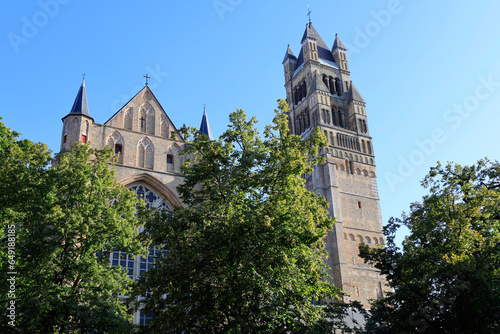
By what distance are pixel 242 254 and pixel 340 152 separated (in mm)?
40185

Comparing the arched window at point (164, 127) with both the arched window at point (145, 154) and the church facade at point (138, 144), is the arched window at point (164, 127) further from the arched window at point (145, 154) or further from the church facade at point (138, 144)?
the arched window at point (145, 154)

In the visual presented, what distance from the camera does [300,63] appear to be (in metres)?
61.8

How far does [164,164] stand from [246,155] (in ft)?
41.5

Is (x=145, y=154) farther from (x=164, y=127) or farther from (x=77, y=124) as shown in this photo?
(x=77, y=124)

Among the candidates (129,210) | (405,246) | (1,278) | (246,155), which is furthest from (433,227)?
(1,278)

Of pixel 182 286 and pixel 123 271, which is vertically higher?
pixel 123 271

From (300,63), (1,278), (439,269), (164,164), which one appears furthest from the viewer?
(300,63)

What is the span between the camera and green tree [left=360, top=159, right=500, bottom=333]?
1609 centimetres

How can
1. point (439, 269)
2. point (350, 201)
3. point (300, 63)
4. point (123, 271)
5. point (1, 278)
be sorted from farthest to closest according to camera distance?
point (300, 63) → point (350, 201) → point (123, 271) → point (439, 269) → point (1, 278)

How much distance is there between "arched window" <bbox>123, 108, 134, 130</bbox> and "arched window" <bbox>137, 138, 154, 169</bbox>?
127cm

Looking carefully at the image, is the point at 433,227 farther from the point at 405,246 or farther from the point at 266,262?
the point at 266,262

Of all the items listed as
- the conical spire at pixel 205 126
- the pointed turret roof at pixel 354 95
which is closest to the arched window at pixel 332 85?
the pointed turret roof at pixel 354 95

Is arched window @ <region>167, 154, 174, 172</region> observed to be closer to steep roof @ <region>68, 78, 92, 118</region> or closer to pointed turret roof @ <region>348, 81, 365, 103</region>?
steep roof @ <region>68, 78, 92, 118</region>

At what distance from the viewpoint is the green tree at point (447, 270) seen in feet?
52.8
